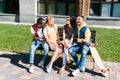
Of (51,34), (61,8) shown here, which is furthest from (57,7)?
(51,34)

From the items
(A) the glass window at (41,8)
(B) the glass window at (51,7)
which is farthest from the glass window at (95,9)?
(A) the glass window at (41,8)

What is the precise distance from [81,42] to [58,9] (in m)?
10.0

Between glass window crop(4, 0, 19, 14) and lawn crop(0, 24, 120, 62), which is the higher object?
glass window crop(4, 0, 19, 14)

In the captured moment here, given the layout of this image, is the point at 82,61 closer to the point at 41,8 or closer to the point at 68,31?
the point at 68,31

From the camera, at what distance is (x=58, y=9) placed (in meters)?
17.7

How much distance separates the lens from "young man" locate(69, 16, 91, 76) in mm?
7676

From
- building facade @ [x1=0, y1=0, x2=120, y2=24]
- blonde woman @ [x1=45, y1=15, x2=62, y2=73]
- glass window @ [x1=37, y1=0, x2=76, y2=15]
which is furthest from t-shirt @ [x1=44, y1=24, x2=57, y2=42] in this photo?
glass window @ [x1=37, y1=0, x2=76, y2=15]

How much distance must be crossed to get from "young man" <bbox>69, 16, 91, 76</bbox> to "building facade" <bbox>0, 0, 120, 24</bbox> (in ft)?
29.1

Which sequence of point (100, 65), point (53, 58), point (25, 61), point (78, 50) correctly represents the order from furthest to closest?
point (25, 61)
point (78, 50)
point (53, 58)
point (100, 65)

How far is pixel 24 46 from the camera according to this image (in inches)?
422

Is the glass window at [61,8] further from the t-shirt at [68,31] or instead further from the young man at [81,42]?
the young man at [81,42]

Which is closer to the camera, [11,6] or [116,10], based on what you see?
[116,10]

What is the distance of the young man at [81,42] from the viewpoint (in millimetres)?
7676

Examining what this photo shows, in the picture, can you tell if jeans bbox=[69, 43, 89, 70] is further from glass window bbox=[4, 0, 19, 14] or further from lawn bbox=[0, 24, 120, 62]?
glass window bbox=[4, 0, 19, 14]
